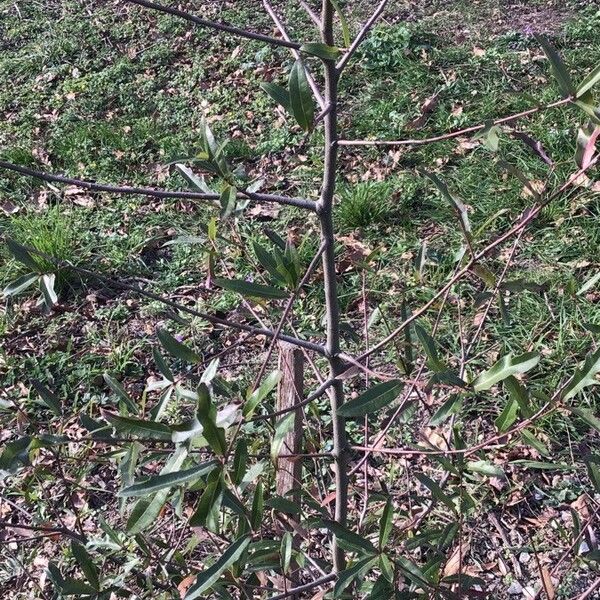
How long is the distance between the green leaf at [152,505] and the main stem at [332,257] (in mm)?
263

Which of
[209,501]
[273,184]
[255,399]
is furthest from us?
[273,184]

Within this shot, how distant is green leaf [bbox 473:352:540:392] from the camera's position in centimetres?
109

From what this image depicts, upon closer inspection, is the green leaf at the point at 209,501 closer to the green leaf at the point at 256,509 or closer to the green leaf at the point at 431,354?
the green leaf at the point at 256,509

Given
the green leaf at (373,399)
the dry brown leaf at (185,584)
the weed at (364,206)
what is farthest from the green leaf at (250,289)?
the weed at (364,206)

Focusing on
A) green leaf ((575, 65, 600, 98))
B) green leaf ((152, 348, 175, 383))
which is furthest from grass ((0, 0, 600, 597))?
green leaf ((575, 65, 600, 98))

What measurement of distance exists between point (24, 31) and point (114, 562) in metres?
4.61

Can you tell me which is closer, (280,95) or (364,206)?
(280,95)

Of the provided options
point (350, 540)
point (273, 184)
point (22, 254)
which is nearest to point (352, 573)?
point (350, 540)

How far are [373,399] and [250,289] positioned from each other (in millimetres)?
250

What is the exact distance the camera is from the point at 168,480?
3.36 feet

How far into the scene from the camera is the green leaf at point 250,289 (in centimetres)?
113

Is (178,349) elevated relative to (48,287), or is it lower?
lower

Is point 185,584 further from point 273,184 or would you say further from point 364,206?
point 273,184

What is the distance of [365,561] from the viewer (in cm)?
121
